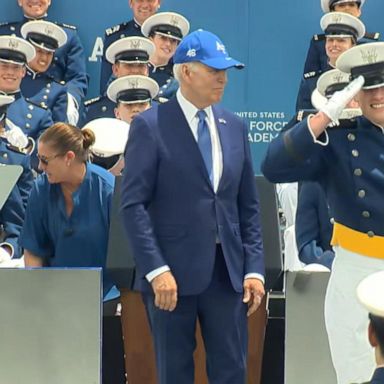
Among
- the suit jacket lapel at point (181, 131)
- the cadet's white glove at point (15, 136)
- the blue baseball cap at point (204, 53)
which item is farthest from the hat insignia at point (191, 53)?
the cadet's white glove at point (15, 136)

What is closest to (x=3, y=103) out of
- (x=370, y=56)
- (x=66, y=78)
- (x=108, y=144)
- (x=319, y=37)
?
(x=108, y=144)

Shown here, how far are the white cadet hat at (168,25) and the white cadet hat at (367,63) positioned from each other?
368 centimetres

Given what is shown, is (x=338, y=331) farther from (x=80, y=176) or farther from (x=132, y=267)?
(x=80, y=176)

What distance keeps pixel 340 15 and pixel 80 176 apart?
2.91 metres

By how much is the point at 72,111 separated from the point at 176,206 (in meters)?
3.41

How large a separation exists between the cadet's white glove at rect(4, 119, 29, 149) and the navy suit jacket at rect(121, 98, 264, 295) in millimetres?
2343

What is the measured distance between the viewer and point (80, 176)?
420 centimetres

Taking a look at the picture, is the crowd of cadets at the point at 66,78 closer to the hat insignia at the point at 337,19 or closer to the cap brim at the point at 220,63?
the hat insignia at the point at 337,19

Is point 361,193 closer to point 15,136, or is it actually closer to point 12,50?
point 15,136

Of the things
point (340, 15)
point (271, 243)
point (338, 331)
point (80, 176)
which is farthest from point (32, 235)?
point (340, 15)

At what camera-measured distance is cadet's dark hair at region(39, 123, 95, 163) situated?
414 centimetres

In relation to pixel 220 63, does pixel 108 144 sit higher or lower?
lower

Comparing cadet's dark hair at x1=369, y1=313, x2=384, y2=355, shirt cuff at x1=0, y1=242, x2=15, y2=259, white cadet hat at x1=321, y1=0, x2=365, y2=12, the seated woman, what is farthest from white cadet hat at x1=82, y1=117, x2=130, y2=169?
cadet's dark hair at x1=369, y1=313, x2=384, y2=355

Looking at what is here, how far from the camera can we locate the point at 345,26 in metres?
6.48
